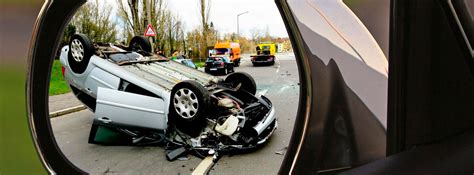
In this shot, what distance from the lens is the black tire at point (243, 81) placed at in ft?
18.0

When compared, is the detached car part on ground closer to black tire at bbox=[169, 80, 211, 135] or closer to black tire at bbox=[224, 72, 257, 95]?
black tire at bbox=[169, 80, 211, 135]

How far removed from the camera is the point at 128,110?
3770 millimetres

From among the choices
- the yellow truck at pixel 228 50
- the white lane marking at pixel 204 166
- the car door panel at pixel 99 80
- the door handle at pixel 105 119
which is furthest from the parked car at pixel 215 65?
the white lane marking at pixel 204 166

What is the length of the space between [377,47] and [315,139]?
440mm

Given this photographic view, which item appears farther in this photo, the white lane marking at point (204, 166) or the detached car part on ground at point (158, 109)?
the detached car part on ground at point (158, 109)

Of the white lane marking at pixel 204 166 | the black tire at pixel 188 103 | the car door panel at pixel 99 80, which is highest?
the car door panel at pixel 99 80

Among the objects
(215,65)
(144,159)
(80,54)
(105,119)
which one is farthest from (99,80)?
(215,65)

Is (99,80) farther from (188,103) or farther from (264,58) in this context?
(264,58)

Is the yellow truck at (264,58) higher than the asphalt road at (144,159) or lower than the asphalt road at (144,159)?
higher

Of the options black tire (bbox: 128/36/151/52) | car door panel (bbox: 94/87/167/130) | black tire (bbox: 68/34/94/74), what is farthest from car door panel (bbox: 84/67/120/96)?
black tire (bbox: 128/36/151/52)

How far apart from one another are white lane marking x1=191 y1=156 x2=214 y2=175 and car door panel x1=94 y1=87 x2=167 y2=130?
28.0 inches

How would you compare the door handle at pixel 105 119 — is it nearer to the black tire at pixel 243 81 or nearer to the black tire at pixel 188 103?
the black tire at pixel 188 103

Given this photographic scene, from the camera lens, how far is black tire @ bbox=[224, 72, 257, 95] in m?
5.48

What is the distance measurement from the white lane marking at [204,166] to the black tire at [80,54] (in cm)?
211
